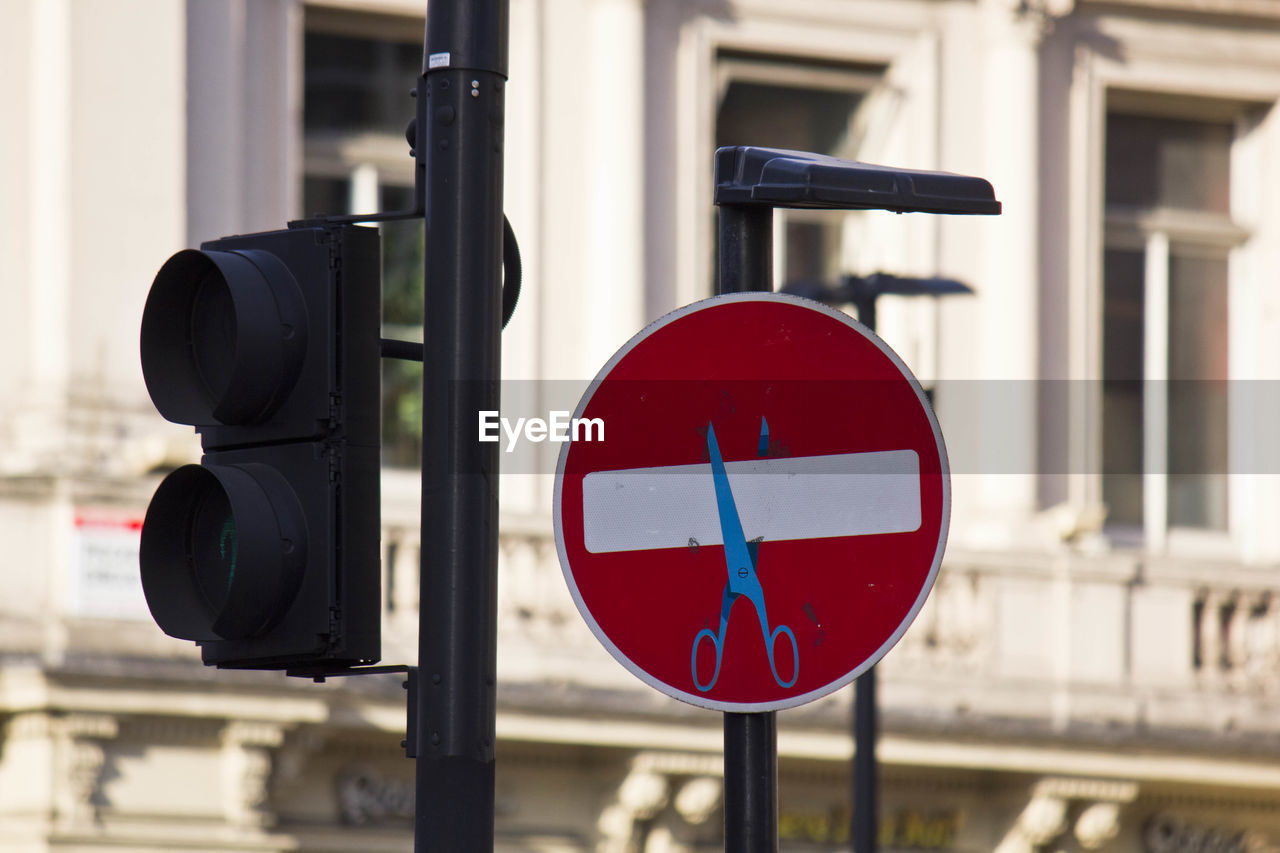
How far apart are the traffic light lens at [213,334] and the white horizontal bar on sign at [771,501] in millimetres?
637

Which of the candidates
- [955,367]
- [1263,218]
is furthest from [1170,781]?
[1263,218]

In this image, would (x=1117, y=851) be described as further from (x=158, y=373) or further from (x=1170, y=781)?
(x=158, y=373)

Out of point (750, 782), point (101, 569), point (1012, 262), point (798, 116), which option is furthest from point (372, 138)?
point (750, 782)

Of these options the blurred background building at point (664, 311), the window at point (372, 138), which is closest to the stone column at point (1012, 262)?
the blurred background building at point (664, 311)

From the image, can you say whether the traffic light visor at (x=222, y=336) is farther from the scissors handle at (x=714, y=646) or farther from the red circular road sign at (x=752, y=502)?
the scissors handle at (x=714, y=646)

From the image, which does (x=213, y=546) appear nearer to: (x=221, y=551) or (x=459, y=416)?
(x=221, y=551)

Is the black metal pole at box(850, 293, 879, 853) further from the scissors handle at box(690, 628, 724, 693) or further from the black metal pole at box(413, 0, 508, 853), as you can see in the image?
the scissors handle at box(690, 628, 724, 693)

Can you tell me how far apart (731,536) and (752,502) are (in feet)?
0.19

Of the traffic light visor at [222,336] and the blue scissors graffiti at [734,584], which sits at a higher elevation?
the traffic light visor at [222,336]

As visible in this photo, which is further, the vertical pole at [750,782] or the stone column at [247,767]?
the stone column at [247,767]

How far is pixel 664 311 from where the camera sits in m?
15.0

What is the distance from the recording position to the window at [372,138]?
46.7 feet

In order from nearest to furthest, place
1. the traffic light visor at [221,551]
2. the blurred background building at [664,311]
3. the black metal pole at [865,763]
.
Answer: the traffic light visor at [221,551] < the black metal pole at [865,763] < the blurred background building at [664,311]

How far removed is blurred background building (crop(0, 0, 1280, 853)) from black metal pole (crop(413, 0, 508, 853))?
28.9 ft
